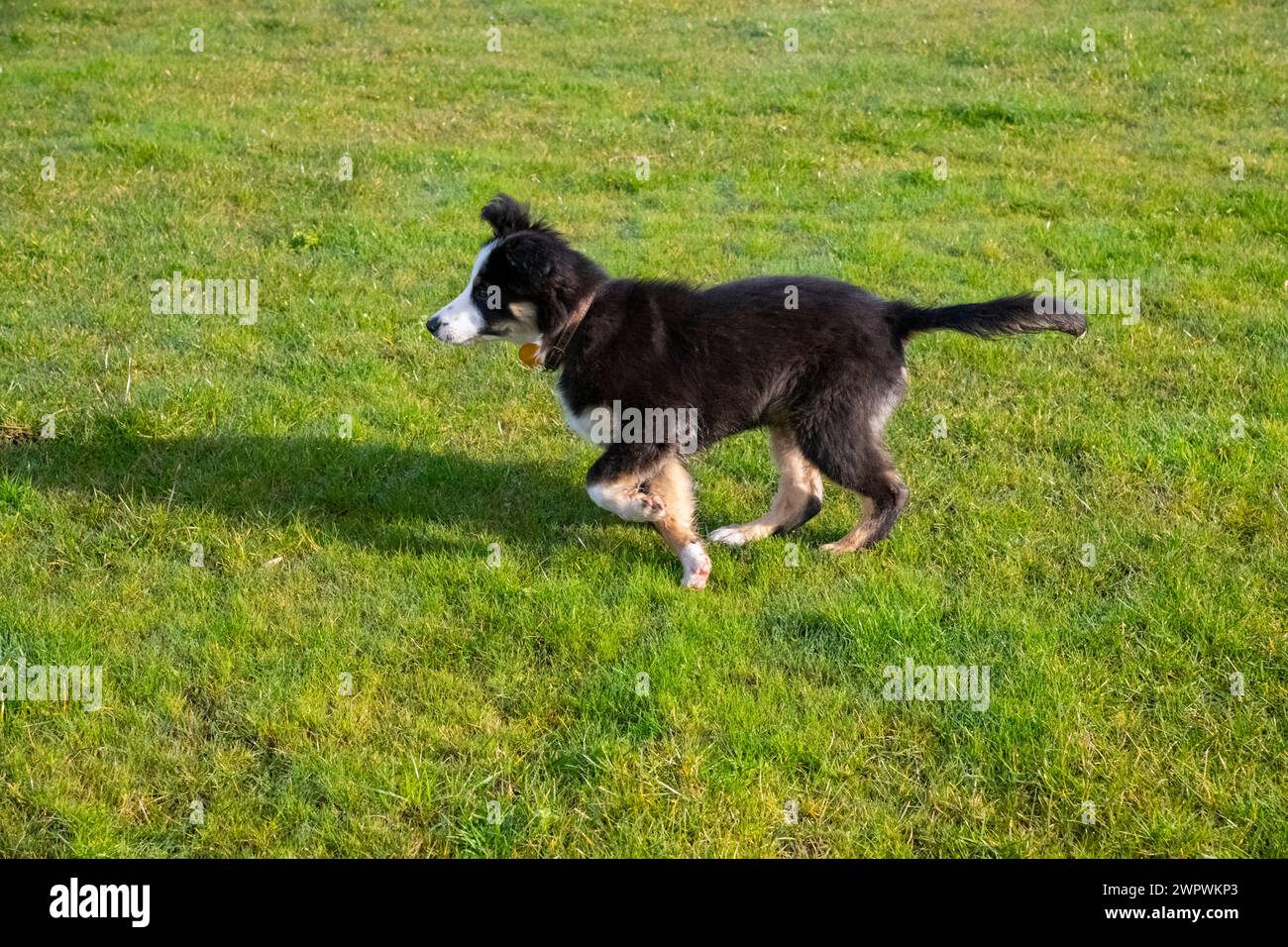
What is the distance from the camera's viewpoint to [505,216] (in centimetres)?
546

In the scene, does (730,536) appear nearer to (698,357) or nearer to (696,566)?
(696,566)

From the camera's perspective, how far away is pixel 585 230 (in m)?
9.83

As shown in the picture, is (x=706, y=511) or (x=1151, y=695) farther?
(x=706, y=511)

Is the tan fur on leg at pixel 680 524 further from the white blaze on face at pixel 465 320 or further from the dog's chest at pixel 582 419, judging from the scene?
the white blaze on face at pixel 465 320

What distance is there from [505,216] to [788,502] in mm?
2101

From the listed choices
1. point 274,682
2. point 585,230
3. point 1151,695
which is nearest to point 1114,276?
point 585,230

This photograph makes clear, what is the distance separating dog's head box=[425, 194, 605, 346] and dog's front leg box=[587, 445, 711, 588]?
0.74 m

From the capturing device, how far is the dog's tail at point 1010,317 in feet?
16.6

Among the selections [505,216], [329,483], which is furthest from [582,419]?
[329,483]

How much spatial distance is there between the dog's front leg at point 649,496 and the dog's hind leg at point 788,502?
0.42 meters

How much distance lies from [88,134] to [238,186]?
2.57 m

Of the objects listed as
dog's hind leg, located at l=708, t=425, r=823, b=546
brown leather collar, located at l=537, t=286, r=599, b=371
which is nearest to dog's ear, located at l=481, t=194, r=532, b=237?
brown leather collar, located at l=537, t=286, r=599, b=371

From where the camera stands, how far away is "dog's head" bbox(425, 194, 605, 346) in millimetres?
5070
